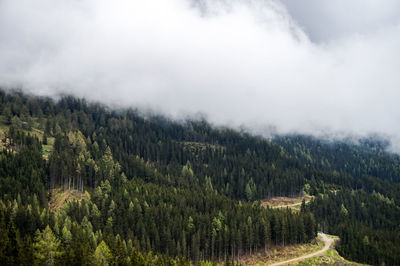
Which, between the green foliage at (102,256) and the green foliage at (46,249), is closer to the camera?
the green foliage at (46,249)

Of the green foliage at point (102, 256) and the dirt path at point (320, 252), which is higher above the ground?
the green foliage at point (102, 256)

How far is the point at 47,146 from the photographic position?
165 meters

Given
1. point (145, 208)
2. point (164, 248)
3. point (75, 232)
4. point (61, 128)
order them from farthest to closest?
point (61, 128) < point (145, 208) < point (164, 248) < point (75, 232)

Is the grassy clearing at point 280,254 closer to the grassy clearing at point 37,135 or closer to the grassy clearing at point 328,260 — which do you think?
the grassy clearing at point 328,260

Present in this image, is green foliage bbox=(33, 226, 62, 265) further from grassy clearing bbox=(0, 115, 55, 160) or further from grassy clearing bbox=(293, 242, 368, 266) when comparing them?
grassy clearing bbox=(0, 115, 55, 160)

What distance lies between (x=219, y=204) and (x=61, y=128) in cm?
12505

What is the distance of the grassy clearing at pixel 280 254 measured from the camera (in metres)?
104

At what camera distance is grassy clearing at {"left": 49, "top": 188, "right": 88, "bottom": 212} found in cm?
11856

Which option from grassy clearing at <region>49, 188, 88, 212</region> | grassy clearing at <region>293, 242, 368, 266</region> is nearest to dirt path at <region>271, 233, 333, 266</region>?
grassy clearing at <region>293, 242, 368, 266</region>

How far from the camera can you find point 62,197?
124 meters

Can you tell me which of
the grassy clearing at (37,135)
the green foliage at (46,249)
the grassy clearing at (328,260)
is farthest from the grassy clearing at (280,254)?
the grassy clearing at (37,135)

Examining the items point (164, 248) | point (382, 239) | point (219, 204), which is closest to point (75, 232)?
point (164, 248)

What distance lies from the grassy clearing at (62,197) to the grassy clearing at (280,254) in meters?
68.6

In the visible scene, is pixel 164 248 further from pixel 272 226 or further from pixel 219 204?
pixel 272 226
